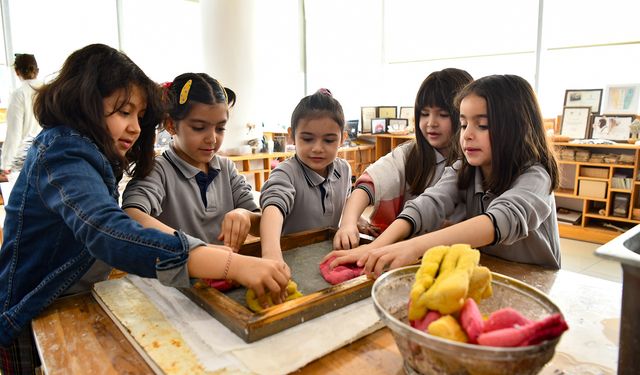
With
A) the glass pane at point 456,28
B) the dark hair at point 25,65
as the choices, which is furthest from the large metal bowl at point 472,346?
the glass pane at point 456,28

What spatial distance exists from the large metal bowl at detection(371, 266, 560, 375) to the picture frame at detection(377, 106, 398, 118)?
18.0ft

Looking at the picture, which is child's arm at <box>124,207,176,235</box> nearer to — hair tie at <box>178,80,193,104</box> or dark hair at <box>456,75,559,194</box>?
hair tie at <box>178,80,193,104</box>

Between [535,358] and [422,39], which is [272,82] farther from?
[535,358]

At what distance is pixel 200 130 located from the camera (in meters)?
1.32

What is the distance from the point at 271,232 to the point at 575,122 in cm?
433

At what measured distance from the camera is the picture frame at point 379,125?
5.83 metres

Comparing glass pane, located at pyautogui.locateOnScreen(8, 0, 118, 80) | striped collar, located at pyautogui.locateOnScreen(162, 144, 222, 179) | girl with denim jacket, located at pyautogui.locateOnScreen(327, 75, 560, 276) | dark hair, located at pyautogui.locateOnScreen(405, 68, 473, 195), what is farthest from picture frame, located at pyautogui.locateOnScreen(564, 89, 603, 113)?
glass pane, located at pyautogui.locateOnScreen(8, 0, 118, 80)

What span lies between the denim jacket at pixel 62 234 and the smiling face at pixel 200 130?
410 millimetres

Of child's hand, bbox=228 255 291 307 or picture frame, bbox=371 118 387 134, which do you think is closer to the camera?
child's hand, bbox=228 255 291 307

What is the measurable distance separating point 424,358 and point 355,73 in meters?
6.33

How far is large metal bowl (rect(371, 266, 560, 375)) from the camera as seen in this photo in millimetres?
461

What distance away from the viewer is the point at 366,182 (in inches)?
61.3

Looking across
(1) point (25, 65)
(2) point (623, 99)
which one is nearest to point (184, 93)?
(1) point (25, 65)

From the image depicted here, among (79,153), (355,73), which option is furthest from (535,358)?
(355,73)
